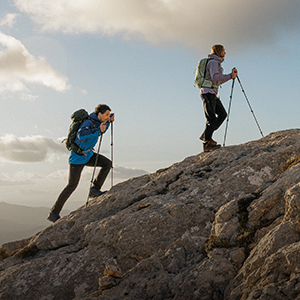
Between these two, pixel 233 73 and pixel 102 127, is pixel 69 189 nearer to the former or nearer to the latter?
pixel 102 127

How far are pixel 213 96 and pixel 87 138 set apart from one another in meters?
4.74

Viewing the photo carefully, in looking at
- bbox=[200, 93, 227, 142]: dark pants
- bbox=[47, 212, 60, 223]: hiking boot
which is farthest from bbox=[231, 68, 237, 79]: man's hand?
bbox=[47, 212, 60, 223]: hiking boot

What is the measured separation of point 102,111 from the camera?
11.0 metres

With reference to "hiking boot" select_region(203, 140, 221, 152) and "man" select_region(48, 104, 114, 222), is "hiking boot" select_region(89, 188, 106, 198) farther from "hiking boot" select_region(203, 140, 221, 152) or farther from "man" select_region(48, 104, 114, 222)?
"hiking boot" select_region(203, 140, 221, 152)

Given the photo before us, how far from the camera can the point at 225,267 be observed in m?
5.35

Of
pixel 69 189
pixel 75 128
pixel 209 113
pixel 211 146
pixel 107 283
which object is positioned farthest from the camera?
pixel 211 146

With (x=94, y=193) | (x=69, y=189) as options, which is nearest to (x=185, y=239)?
(x=94, y=193)

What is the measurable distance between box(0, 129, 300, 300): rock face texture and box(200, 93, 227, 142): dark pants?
3.27 ft

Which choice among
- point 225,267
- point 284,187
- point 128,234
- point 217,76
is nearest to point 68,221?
point 128,234

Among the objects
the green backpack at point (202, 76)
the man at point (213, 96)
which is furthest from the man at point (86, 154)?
the man at point (213, 96)

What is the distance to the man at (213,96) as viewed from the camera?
431 inches

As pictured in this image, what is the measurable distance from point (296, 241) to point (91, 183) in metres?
8.05

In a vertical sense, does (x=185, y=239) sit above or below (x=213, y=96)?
below

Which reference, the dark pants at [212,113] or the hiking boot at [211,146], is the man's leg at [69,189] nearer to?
the hiking boot at [211,146]
